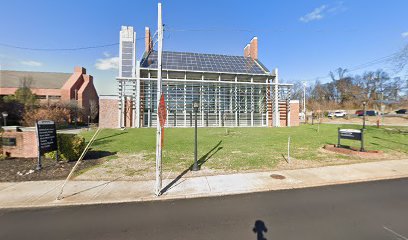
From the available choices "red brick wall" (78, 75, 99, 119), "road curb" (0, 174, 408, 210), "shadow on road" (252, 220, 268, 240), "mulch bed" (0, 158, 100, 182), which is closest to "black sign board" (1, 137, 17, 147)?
"mulch bed" (0, 158, 100, 182)

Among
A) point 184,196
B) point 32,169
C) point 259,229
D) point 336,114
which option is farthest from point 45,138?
point 336,114

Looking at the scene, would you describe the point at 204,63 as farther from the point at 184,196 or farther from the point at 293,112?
the point at 184,196

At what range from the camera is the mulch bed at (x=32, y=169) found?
25.6ft

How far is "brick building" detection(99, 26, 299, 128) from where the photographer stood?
28.2m

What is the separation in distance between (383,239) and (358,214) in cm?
103

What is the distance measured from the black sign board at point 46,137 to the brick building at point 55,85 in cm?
4284

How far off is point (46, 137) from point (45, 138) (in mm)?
61

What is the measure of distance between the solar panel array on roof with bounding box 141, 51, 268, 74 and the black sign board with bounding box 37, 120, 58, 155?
2205cm

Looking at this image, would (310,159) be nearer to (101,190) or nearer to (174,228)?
(174,228)

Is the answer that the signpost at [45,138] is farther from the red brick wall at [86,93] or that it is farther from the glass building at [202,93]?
the red brick wall at [86,93]

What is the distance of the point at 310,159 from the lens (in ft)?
33.9

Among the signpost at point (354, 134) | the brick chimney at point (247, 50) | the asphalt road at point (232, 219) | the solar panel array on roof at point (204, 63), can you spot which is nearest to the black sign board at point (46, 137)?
the asphalt road at point (232, 219)

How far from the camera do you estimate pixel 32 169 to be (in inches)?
339

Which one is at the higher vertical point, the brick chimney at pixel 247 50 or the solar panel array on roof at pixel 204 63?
the brick chimney at pixel 247 50
